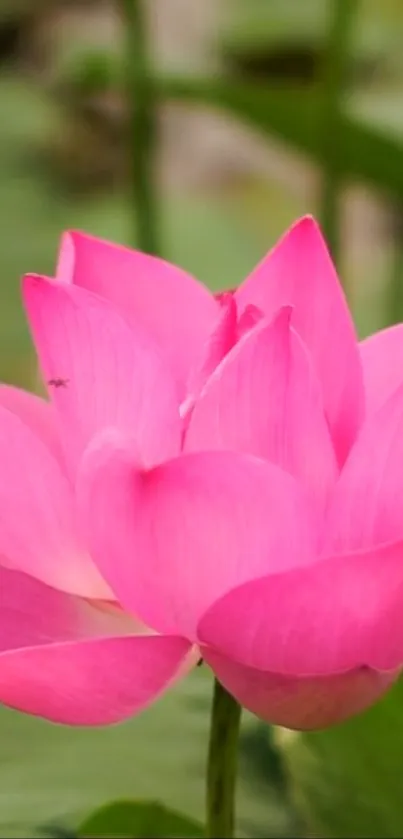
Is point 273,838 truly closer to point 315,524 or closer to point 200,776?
point 200,776

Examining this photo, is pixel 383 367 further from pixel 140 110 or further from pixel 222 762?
pixel 140 110

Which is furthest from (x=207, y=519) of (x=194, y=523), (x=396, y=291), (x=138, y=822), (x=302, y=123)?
(x=396, y=291)

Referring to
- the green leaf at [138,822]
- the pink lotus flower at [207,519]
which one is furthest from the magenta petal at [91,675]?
the green leaf at [138,822]

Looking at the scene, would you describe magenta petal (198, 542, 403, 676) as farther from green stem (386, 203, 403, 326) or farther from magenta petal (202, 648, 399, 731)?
green stem (386, 203, 403, 326)

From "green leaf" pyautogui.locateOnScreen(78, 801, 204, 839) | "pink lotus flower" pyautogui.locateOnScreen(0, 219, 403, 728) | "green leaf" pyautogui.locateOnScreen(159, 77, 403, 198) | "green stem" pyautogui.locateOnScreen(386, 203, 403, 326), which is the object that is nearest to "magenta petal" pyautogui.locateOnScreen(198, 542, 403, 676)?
"pink lotus flower" pyautogui.locateOnScreen(0, 219, 403, 728)

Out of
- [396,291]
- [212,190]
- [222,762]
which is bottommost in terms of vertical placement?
[212,190]

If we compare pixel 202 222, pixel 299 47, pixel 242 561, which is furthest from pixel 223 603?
pixel 299 47
